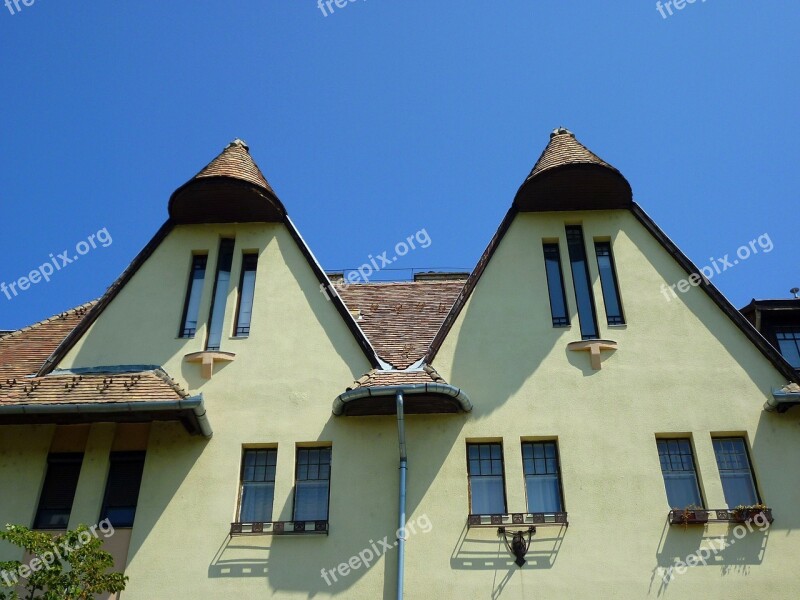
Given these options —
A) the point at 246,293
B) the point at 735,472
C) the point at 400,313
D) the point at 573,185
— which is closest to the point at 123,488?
the point at 246,293

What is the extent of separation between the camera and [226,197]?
18.1 metres

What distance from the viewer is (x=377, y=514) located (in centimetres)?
1470

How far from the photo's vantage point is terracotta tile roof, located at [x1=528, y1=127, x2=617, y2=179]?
17828 mm

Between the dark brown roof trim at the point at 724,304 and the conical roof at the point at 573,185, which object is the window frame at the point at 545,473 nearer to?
the dark brown roof trim at the point at 724,304

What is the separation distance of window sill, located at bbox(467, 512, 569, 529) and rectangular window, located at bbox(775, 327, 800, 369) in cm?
753

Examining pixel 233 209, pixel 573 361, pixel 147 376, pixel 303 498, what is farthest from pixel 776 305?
pixel 147 376

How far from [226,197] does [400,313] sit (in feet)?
17.1

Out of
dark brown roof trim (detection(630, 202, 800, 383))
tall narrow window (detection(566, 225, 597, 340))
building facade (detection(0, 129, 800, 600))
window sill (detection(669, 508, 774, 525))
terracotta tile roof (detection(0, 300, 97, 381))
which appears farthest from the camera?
terracotta tile roof (detection(0, 300, 97, 381))

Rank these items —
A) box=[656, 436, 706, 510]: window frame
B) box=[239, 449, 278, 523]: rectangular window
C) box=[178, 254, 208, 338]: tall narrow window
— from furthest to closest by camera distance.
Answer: box=[178, 254, 208, 338]: tall narrow window
box=[239, 449, 278, 523]: rectangular window
box=[656, 436, 706, 510]: window frame

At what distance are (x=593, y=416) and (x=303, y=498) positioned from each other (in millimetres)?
6190

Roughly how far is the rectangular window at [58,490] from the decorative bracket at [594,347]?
1076 centimetres

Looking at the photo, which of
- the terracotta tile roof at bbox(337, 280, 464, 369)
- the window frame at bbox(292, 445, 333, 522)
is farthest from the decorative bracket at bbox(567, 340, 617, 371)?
the window frame at bbox(292, 445, 333, 522)

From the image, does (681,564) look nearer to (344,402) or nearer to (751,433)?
(751,433)

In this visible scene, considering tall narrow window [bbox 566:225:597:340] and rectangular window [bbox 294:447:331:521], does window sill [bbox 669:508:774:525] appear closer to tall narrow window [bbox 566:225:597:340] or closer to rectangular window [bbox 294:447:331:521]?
tall narrow window [bbox 566:225:597:340]
